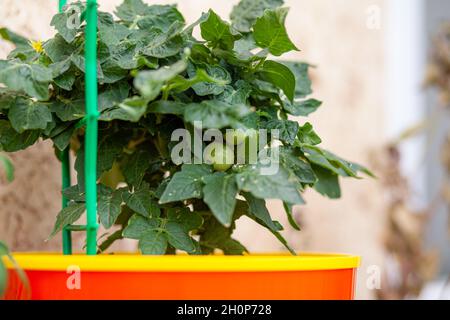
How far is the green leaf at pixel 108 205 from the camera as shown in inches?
26.1

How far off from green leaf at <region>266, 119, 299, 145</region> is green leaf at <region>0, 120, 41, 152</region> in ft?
0.85

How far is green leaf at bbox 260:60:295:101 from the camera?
71 cm

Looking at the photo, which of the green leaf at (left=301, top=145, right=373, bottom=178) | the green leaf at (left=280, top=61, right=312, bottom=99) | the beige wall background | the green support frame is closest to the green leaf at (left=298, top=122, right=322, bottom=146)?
the green leaf at (left=301, top=145, right=373, bottom=178)

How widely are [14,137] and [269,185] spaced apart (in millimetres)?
295

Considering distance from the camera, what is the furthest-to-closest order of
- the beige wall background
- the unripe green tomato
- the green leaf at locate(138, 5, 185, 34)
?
the beige wall background → the green leaf at locate(138, 5, 185, 34) → the unripe green tomato

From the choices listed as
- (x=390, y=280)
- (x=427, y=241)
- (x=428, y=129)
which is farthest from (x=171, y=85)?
(x=427, y=241)

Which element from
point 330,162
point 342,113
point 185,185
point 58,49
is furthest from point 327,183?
point 342,113

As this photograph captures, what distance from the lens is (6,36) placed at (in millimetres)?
739

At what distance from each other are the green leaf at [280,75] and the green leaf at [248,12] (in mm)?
106

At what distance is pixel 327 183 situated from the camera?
83cm

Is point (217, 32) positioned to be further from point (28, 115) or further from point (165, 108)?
point (28, 115)

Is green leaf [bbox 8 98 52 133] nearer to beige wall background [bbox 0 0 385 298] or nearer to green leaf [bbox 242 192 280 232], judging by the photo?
green leaf [bbox 242 192 280 232]

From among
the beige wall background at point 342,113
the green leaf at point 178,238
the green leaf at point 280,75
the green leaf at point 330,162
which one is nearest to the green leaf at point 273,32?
the green leaf at point 280,75

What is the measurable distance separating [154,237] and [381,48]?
1.47 m
